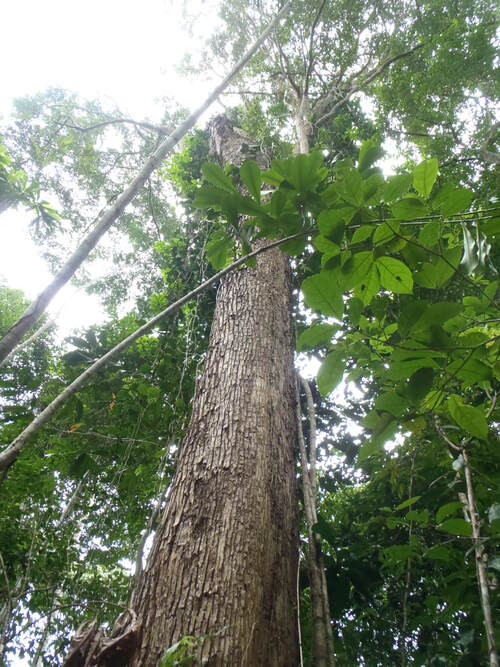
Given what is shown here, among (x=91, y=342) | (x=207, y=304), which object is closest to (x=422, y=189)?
(x=91, y=342)

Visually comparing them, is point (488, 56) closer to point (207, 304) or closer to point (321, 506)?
point (207, 304)

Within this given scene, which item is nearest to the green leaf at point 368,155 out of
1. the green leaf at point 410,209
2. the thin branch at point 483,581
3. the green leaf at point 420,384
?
the green leaf at point 410,209

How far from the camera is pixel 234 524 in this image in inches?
45.5

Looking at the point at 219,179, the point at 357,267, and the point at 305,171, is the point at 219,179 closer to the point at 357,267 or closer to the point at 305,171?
the point at 305,171

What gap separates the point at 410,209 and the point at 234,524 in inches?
39.2

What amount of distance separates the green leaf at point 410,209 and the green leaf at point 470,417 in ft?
1.26

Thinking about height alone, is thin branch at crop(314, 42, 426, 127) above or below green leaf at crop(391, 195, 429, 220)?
above

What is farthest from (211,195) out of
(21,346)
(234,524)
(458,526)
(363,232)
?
(21,346)

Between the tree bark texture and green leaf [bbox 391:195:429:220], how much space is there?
0.95 m

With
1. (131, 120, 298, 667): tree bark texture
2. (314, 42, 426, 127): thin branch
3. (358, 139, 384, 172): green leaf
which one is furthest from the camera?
(314, 42, 426, 127): thin branch

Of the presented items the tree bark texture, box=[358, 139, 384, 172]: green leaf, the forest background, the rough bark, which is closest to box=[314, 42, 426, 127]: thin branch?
the forest background

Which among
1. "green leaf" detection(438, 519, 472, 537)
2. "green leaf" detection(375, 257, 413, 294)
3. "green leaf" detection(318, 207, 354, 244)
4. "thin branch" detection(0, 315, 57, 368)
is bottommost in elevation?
"green leaf" detection(438, 519, 472, 537)

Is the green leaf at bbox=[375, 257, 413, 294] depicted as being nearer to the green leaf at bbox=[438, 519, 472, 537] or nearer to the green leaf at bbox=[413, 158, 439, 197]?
the green leaf at bbox=[413, 158, 439, 197]

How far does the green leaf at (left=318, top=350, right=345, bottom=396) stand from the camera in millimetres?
847
